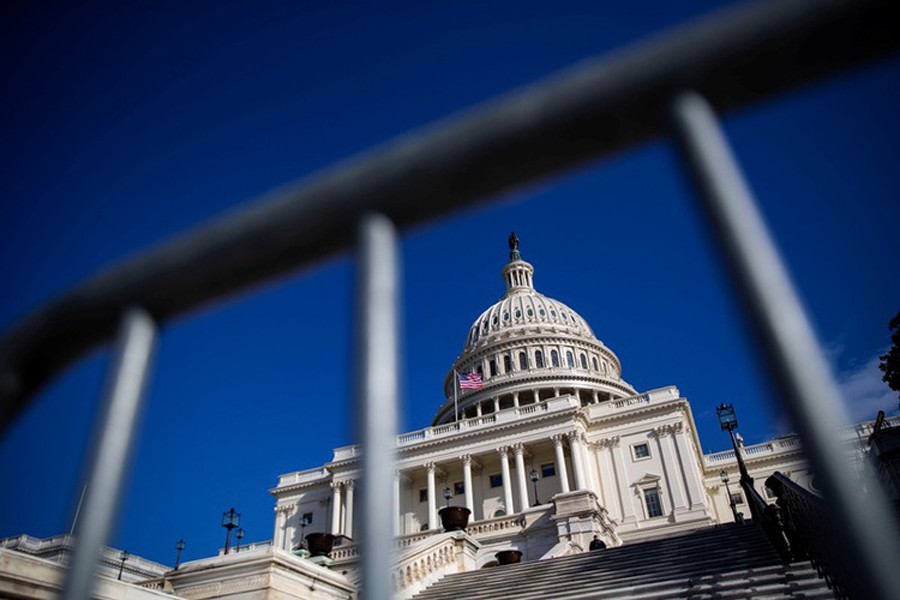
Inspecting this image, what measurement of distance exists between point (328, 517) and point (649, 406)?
31210 millimetres

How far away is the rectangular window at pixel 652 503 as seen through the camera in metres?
46.8

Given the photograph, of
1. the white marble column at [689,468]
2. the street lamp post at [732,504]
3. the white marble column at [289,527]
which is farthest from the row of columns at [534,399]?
the street lamp post at [732,504]

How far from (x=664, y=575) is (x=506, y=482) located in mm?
39144

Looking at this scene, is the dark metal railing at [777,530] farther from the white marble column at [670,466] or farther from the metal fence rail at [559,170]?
the white marble column at [670,466]

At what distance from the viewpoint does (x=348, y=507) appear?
55.5 meters

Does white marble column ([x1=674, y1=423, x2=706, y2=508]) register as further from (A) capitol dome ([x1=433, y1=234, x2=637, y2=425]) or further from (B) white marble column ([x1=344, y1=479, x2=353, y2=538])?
(B) white marble column ([x1=344, y1=479, x2=353, y2=538])

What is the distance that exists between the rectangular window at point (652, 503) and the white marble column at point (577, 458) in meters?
4.94

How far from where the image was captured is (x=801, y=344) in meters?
1.00

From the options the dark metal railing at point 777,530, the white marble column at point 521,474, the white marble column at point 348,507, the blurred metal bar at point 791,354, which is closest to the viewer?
the blurred metal bar at point 791,354

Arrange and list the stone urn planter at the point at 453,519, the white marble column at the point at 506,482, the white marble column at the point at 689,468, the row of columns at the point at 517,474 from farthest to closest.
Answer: the white marble column at the point at 506,482
the row of columns at the point at 517,474
the white marble column at the point at 689,468
the stone urn planter at the point at 453,519

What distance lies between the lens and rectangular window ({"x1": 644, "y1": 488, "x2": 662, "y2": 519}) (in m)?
46.8

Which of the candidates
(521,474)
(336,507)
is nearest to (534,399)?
(521,474)

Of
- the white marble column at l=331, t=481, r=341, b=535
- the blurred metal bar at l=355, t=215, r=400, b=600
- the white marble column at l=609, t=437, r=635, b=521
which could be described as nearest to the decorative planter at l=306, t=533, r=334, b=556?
the blurred metal bar at l=355, t=215, r=400, b=600

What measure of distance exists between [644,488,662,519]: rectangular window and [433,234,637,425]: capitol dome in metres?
22.6
